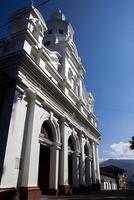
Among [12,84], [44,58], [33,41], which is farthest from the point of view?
[44,58]

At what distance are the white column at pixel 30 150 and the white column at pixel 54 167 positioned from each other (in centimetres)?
265

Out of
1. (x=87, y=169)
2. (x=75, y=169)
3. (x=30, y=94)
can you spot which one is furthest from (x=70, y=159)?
(x=30, y=94)

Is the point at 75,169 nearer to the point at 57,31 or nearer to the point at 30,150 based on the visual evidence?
the point at 30,150

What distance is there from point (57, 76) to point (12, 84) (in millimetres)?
6211

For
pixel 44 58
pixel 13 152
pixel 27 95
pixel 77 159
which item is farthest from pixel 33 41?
pixel 77 159

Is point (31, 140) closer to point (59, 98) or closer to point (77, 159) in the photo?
point (59, 98)

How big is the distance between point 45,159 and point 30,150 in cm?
400

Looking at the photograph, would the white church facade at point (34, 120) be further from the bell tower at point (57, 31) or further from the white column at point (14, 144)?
the bell tower at point (57, 31)


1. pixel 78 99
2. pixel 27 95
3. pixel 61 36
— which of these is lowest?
pixel 27 95

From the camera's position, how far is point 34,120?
11.3 metres

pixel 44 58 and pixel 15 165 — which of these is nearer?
pixel 15 165

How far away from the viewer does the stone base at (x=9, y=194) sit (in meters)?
7.88

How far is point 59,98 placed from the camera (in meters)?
14.8

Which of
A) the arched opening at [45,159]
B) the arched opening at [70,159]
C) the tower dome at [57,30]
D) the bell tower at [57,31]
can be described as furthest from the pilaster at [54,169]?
the tower dome at [57,30]
